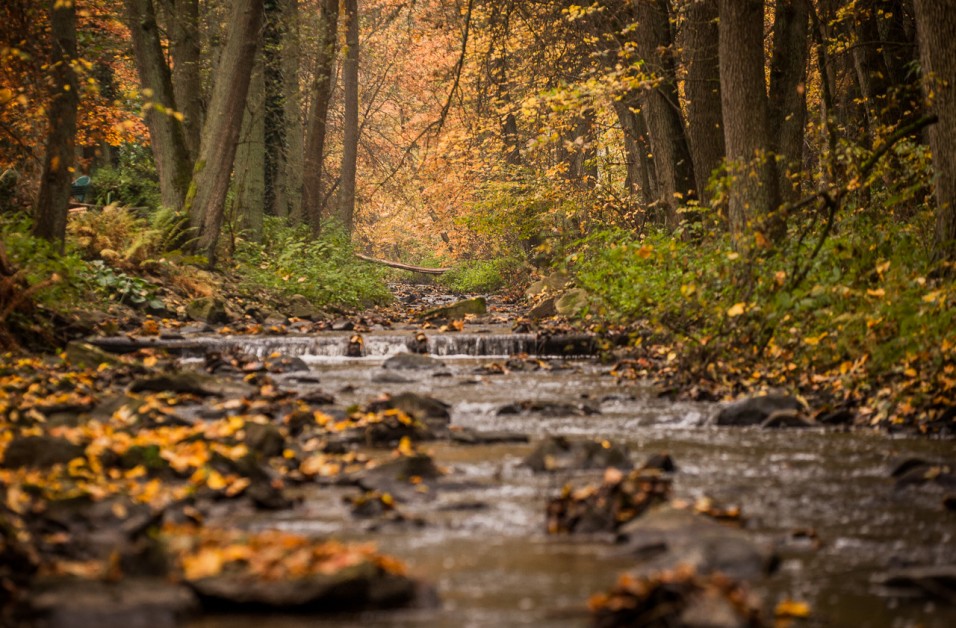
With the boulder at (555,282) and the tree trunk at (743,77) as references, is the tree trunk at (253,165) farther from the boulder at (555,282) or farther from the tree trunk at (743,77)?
the tree trunk at (743,77)

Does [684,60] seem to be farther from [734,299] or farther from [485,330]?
[734,299]

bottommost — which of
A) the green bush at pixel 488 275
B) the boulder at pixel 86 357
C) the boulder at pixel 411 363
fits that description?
the boulder at pixel 411 363

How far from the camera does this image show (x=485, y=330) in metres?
14.9

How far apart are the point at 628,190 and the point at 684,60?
26.1ft

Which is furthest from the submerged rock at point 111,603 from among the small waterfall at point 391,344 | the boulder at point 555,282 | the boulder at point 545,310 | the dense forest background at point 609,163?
the boulder at point 555,282

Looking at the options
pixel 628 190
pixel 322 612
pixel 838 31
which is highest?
pixel 838 31

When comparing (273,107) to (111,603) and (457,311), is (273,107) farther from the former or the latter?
(111,603)

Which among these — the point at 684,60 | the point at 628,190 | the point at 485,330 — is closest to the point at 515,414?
the point at 485,330

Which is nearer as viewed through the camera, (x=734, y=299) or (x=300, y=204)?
(x=734, y=299)

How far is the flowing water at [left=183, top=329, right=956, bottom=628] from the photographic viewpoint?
3.36m

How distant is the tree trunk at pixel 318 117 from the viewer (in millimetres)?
22016

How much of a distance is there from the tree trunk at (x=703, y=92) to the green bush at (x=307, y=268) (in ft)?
26.6

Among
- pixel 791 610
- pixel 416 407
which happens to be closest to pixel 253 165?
pixel 416 407

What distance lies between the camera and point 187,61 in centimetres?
1889
